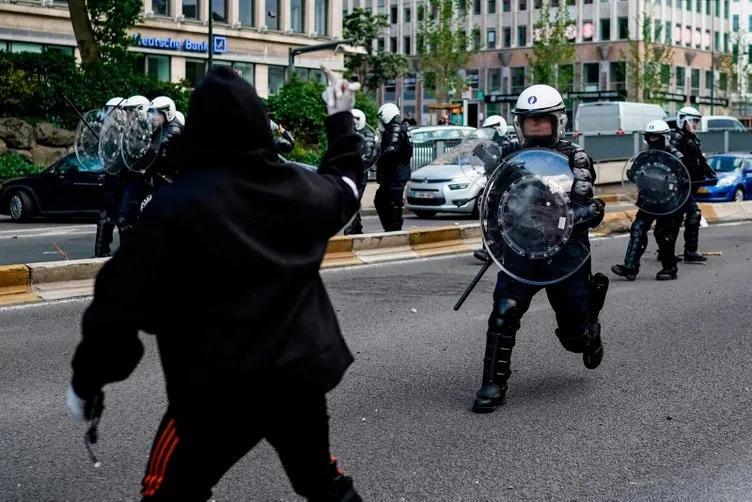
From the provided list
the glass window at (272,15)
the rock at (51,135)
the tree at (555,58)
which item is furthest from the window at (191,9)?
the tree at (555,58)

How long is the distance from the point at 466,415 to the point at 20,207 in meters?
16.3

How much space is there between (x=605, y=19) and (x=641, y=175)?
73729 millimetres

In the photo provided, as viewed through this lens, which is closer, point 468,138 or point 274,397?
point 274,397

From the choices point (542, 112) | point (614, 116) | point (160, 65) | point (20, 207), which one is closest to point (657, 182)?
point (542, 112)

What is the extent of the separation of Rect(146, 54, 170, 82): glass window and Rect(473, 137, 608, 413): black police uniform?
42.7 metres

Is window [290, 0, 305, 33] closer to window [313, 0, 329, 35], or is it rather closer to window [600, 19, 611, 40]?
window [313, 0, 329, 35]

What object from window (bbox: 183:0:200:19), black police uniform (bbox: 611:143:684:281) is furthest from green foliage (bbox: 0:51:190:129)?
black police uniform (bbox: 611:143:684:281)

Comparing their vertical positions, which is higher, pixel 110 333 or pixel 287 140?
pixel 287 140

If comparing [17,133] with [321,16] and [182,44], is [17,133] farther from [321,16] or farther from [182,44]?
[321,16]

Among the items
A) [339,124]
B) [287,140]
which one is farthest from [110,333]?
[287,140]

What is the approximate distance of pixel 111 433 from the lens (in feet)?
19.2

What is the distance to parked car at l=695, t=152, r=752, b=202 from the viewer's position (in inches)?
1078

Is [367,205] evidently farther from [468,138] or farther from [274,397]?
[274,397]

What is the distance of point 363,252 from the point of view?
14.0 metres
